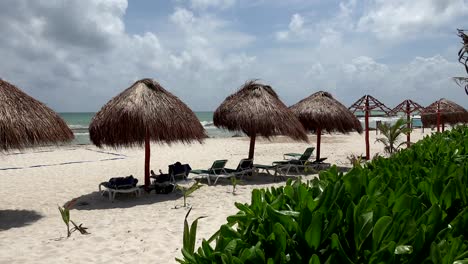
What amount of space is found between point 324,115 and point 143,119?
238 inches

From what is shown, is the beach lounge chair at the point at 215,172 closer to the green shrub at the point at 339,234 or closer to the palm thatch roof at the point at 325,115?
the palm thatch roof at the point at 325,115

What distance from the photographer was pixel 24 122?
6.23 meters

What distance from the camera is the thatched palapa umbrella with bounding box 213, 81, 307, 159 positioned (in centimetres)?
969

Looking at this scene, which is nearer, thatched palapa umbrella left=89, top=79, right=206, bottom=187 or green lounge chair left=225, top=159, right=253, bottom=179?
thatched palapa umbrella left=89, top=79, right=206, bottom=187

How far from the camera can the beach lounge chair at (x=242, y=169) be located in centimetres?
929

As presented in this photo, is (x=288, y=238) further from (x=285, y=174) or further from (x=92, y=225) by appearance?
(x=285, y=174)

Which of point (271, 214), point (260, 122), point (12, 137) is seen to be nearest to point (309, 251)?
point (271, 214)

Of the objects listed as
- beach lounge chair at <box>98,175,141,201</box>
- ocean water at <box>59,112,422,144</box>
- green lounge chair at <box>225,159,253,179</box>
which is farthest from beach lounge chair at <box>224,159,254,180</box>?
beach lounge chair at <box>98,175,141,201</box>

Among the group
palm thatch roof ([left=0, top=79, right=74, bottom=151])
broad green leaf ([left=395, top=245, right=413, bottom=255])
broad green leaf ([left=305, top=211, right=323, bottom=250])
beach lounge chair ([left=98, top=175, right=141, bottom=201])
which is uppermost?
palm thatch roof ([left=0, top=79, right=74, bottom=151])

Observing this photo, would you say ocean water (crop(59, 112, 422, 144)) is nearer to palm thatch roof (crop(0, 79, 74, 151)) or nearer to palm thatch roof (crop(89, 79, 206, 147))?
palm thatch roof (crop(89, 79, 206, 147))

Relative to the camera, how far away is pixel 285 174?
10.2 metres

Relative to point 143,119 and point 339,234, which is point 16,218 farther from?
point 339,234

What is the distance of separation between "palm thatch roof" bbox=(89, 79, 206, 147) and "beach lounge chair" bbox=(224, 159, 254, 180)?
141 centimetres

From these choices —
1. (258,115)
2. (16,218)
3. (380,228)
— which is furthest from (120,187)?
(380,228)
